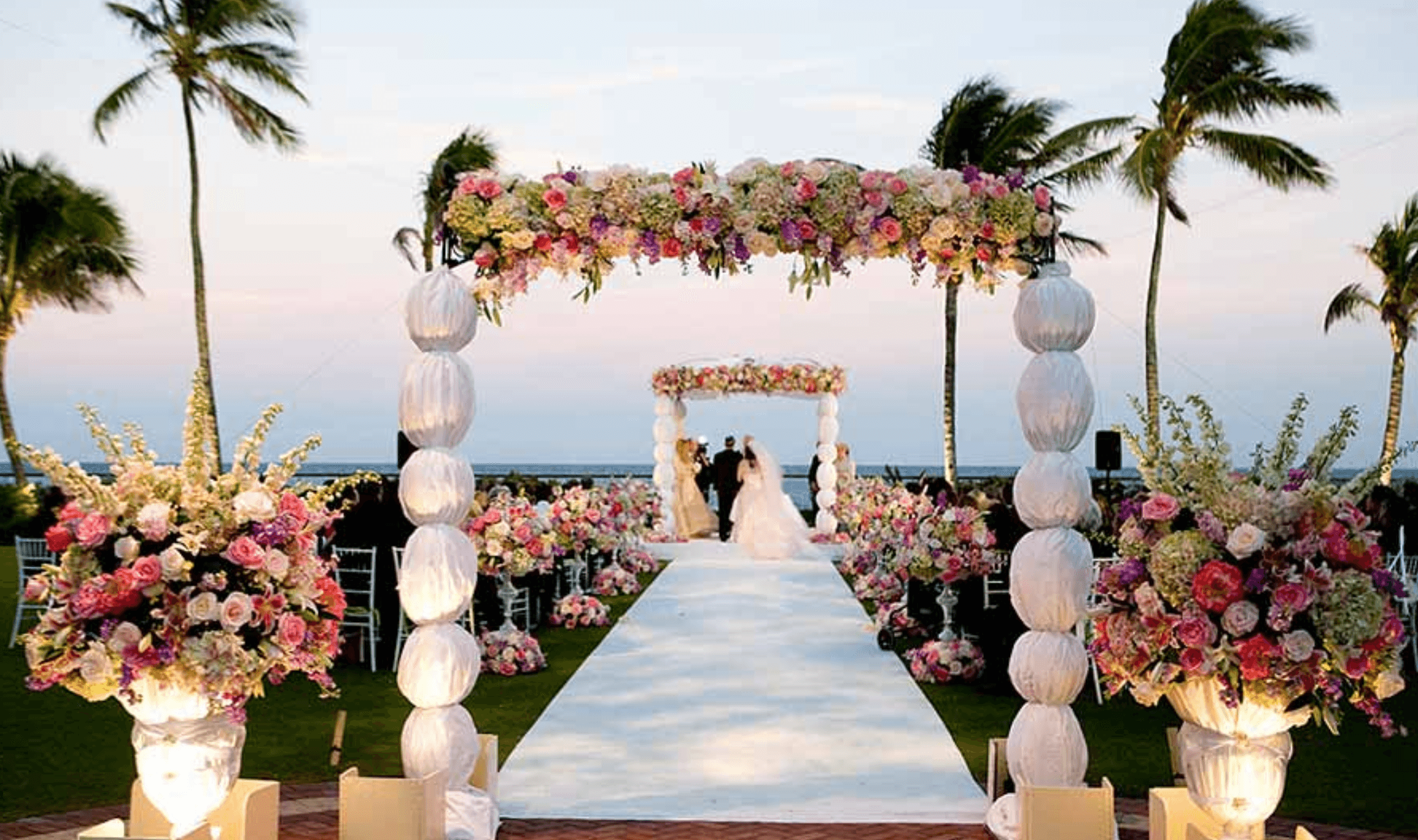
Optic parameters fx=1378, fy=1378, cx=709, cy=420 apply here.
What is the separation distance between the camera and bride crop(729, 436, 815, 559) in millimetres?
19625

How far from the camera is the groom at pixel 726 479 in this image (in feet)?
72.8

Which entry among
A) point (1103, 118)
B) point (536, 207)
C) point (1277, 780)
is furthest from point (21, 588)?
point (1103, 118)

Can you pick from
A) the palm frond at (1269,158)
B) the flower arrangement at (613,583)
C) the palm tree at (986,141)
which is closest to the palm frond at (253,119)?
the flower arrangement at (613,583)

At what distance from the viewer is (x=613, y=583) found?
51.3 feet

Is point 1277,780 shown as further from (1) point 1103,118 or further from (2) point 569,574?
(1) point 1103,118

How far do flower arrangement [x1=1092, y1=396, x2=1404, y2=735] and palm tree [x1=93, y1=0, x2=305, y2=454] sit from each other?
18.3m

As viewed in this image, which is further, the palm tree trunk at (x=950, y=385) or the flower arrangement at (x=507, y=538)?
the palm tree trunk at (x=950, y=385)

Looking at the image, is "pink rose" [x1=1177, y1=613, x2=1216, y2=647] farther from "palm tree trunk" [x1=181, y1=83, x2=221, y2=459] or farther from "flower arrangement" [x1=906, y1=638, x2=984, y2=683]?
"palm tree trunk" [x1=181, y1=83, x2=221, y2=459]

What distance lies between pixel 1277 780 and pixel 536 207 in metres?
3.77

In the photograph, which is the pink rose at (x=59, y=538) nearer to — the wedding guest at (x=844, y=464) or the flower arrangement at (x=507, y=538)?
the flower arrangement at (x=507, y=538)

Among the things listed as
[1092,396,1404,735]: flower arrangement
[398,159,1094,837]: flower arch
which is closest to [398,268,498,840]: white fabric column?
[398,159,1094,837]: flower arch

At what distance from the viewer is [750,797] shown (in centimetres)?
642

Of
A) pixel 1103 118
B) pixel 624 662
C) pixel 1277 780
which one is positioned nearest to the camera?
pixel 1277 780

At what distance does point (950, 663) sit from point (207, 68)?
1557 cm
